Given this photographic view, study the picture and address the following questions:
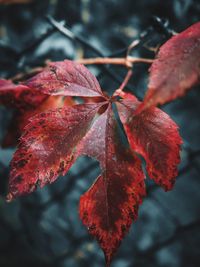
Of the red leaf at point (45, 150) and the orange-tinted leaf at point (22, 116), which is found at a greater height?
the orange-tinted leaf at point (22, 116)

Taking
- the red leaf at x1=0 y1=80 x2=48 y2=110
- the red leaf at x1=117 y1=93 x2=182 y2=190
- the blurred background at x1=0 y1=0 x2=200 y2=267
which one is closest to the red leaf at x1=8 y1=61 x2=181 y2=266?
the red leaf at x1=117 y1=93 x2=182 y2=190

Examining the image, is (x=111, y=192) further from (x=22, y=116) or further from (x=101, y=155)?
(x=22, y=116)

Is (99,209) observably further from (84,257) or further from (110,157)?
(84,257)

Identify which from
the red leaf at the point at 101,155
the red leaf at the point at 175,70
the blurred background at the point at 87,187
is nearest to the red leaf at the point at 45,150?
the red leaf at the point at 101,155

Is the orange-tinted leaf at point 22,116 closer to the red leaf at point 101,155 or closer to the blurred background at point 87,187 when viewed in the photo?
the red leaf at point 101,155

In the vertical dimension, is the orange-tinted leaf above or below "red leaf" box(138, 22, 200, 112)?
above

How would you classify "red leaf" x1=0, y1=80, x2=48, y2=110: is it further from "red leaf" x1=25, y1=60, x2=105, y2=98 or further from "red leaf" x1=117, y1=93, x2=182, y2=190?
"red leaf" x1=117, y1=93, x2=182, y2=190
